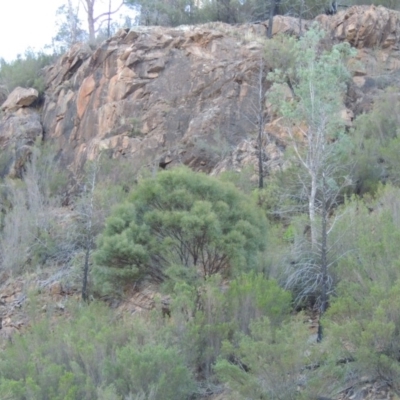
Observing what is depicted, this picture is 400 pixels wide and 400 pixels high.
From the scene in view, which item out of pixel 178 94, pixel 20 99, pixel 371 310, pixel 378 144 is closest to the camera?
pixel 371 310

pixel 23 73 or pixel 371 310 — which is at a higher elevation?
pixel 23 73

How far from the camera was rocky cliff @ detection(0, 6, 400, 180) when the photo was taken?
2552cm

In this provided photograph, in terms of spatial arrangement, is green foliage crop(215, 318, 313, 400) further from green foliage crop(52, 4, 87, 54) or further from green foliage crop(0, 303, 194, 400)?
green foliage crop(52, 4, 87, 54)

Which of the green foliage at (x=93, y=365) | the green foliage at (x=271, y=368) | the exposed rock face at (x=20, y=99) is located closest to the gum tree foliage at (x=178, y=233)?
the green foliage at (x=93, y=365)

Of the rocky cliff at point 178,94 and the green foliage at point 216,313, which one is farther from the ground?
the rocky cliff at point 178,94

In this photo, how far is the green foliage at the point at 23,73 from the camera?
32.2m

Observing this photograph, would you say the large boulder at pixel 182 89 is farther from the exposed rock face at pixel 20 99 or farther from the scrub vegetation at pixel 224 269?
the scrub vegetation at pixel 224 269

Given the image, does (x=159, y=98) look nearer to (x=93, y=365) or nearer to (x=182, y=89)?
(x=182, y=89)

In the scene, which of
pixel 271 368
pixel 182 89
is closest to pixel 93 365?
pixel 271 368

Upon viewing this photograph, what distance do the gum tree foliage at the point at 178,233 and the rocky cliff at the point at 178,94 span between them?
7.54 meters

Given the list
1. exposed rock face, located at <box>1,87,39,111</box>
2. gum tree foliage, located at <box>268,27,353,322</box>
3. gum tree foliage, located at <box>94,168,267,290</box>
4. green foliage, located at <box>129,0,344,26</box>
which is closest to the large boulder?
exposed rock face, located at <box>1,87,39,111</box>

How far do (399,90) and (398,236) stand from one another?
16550 millimetres

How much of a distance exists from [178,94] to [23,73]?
→ 9.59 meters

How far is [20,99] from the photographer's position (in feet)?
100
